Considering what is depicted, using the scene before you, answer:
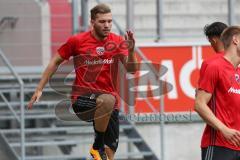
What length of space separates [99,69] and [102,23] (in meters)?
0.51

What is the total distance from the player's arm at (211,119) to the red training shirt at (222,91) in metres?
0.06

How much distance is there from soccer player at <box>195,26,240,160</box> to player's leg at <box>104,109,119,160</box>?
2.23m

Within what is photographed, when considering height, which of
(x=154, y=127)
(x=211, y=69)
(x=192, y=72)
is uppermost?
(x=211, y=69)

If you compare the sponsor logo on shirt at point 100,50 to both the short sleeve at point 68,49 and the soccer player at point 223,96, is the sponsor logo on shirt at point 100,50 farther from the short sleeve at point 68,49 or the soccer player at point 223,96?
the soccer player at point 223,96

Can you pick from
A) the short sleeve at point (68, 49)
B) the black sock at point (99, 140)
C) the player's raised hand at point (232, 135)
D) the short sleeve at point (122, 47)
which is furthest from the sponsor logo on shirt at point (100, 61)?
the player's raised hand at point (232, 135)

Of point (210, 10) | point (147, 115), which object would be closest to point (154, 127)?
point (147, 115)

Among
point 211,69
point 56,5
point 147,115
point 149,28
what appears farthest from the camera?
point 149,28

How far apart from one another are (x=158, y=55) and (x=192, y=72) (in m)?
0.60

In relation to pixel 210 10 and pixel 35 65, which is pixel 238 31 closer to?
pixel 35 65

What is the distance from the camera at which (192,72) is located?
1310 centimetres

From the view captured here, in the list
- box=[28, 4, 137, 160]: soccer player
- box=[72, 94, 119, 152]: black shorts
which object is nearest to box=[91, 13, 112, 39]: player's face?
box=[28, 4, 137, 160]: soccer player

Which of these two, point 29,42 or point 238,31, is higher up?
point 238,31

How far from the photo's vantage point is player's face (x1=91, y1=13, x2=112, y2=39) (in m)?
8.76

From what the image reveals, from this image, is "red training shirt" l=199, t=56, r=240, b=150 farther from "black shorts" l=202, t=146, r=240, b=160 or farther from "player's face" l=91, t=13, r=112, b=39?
"player's face" l=91, t=13, r=112, b=39
